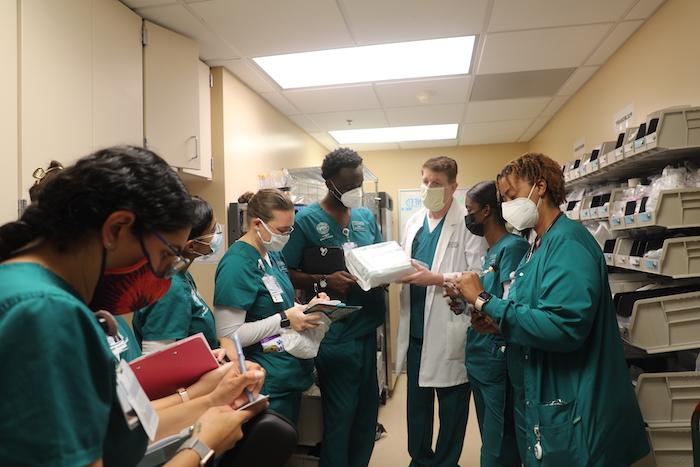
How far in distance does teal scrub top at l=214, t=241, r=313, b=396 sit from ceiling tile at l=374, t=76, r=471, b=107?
2261 mm

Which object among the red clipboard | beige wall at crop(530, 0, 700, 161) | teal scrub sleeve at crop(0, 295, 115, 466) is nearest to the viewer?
teal scrub sleeve at crop(0, 295, 115, 466)

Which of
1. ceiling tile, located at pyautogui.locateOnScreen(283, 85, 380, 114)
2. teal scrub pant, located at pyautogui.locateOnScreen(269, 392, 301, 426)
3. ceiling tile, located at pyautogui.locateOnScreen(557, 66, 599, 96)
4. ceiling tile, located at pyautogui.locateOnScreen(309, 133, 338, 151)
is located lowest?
teal scrub pant, located at pyautogui.locateOnScreen(269, 392, 301, 426)

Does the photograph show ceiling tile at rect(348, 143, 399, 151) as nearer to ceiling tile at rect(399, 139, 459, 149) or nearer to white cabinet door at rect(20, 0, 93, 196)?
ceiling tile at rect(399, 139, 459, 149)

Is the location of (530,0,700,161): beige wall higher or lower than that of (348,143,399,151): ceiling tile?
lower

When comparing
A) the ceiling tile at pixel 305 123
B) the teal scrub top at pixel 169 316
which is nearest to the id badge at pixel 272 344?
the teal scrub top at pixel 169 316

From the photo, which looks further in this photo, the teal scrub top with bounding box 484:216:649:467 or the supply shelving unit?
the supply shelving unit

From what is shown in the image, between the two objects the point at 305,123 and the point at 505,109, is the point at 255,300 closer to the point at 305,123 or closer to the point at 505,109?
the point at 305,123

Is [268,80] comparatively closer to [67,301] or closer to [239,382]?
[239,382]

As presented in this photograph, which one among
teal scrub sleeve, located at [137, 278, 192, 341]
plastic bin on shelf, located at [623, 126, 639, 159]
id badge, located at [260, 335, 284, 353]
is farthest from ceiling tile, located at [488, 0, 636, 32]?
teal scrub sleeve, located at [137, 278, 192, 341]

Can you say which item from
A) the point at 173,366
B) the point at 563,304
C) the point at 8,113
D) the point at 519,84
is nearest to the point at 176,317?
the point at 173,366

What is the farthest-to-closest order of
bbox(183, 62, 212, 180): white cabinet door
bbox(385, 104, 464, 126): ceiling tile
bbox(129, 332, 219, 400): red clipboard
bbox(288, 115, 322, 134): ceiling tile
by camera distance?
bbox(288, 115, 322, 134): ceiling tile < bbox(385, 104, 464, 126): ceiling tile < bbox(183, 62, 212, 180): white cabinet door < bbox(129, 332, 219, 400): red clipboard

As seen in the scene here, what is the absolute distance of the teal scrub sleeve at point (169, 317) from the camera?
4.66ft

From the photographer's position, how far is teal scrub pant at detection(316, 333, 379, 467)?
6.76ft

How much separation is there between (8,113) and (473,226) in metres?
2.04
